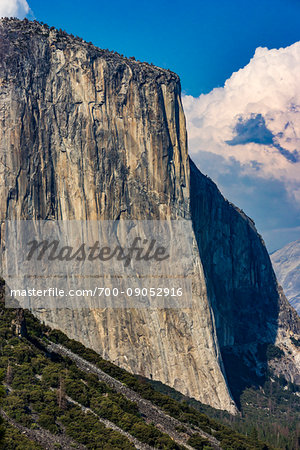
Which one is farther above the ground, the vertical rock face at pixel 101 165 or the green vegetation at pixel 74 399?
the vertical rock face at pixel 101 165

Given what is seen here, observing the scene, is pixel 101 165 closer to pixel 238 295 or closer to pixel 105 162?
pixel 105 162

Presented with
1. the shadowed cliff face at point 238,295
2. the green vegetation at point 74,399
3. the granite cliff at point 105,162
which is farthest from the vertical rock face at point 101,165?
the green vegetation at point 74,399

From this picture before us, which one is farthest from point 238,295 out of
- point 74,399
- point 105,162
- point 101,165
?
point 74,399

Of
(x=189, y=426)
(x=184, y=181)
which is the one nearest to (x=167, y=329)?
(x=184, y=181)

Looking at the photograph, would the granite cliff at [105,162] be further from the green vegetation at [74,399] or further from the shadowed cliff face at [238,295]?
the green vegetation at [74,399]

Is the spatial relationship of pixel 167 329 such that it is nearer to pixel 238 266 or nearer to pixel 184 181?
pixel 184 181

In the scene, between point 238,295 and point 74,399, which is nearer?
point 74,399

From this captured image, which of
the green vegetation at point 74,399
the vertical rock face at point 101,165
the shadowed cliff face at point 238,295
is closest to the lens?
the green vegetation at point 74,399

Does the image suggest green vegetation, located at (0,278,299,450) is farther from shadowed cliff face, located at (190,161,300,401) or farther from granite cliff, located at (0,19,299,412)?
shadowed cliff face, located at (190,161,300,401)
